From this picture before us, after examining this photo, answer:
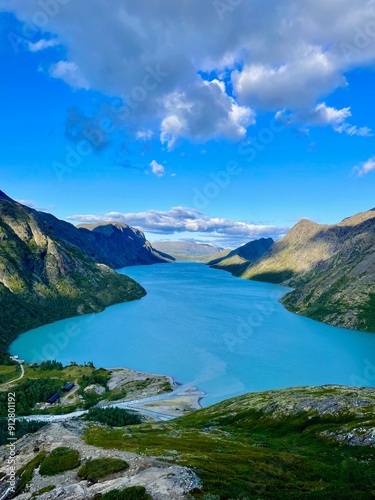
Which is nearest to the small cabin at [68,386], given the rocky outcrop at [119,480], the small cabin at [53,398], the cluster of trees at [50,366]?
the small cabin at [53,398]

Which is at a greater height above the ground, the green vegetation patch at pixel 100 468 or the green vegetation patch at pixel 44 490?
the green vegetation patch at pixel 100 468

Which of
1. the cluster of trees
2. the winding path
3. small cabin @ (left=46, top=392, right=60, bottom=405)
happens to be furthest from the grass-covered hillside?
the cluster of trees

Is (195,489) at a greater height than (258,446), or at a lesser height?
greater

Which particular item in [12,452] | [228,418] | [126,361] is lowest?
[126,361]

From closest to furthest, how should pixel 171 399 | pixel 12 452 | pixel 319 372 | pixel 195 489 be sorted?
pixel 195 489
pixel 12 452
pixel 171 399
pixel 319 372

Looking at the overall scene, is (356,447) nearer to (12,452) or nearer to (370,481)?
(370,481)

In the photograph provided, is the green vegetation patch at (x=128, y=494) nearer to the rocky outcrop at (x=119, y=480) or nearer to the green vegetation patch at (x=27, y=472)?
the rocky outcrop at (x=119, y=480)

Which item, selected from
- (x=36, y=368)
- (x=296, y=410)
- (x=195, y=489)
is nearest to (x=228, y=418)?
(x=296, y=410)

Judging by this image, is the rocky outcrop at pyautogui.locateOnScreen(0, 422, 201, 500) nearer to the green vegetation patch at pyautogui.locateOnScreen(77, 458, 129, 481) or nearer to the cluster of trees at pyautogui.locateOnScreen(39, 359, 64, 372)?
the green vegetation patch at pyautogui.locateOnScreen(77, 458, 129, 481)
